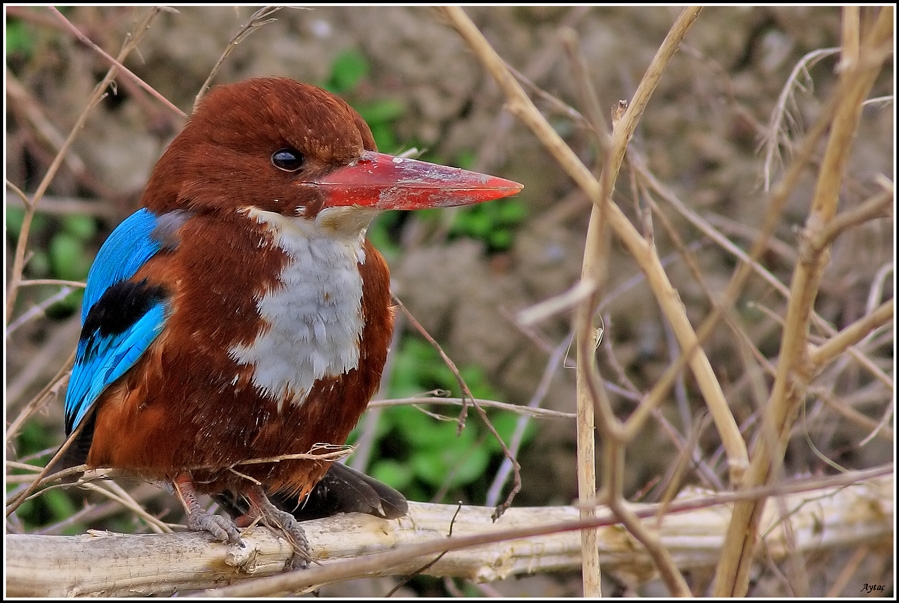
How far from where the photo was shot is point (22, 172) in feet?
12.0

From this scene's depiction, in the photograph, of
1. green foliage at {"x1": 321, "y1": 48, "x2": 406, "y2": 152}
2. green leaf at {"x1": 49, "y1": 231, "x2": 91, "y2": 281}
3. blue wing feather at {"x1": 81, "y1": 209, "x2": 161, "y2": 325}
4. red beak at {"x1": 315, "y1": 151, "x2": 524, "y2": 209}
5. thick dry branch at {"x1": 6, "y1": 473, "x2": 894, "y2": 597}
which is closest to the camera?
thick dry branch at {"x1": 6, "y1": 473, "x2": 894, "y2": 597}

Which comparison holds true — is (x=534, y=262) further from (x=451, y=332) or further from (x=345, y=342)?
(x=345, y=342)

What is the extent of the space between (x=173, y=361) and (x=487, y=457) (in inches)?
74.2

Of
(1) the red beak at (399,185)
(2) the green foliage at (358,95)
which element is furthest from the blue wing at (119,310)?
(2) the green foliage at (358,95)

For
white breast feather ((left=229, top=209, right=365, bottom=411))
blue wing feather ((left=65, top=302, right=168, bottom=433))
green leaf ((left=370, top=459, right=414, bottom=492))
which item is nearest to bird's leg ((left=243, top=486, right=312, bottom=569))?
white breast feather ((left=229, top=209, right=365, bottom=411))

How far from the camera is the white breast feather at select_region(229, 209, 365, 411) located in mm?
1883

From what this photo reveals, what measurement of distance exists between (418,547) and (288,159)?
1.07 meters

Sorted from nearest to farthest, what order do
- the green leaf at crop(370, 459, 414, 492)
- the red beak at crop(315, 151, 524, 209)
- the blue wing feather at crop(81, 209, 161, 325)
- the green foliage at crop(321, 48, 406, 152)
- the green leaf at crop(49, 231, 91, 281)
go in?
the red beak at crop(315, 151, 524, 209), the blue wing feather at crop(81, 209, 161, 325), the green leaf at crop(370, 459, 414, 492), the green leaf at crop(49, 231, 91, 281), the green foliage at crop(321, 48, 406, 152)

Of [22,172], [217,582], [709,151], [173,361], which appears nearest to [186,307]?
[173,361]

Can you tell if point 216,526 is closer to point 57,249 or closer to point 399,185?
point 399,185

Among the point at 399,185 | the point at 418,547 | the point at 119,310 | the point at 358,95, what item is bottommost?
the point at 418,547

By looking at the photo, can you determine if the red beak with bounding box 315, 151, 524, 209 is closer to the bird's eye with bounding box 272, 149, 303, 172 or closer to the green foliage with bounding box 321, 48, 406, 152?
the bird's eye with bounding box 272, 149, 303, 172

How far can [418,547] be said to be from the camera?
3.60 feet

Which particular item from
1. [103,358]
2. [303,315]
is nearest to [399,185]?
[303,315]
